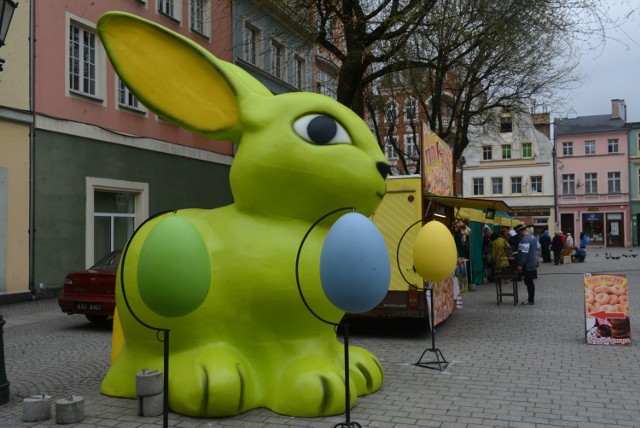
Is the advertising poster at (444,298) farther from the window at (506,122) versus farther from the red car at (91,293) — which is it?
the window at (506,122)

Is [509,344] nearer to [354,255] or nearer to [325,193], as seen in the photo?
[325,193]

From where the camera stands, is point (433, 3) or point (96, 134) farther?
point (96, 134)

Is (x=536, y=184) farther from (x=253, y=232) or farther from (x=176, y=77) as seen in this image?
(x=176, y=77)

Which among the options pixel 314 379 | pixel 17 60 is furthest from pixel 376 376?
pixel 17 60

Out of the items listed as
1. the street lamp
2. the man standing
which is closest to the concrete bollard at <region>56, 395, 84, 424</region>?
the street lamp

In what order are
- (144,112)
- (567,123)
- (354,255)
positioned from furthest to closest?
(567,123) < (144,112) < (354,255)

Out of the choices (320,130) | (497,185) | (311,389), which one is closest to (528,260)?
(320,130)

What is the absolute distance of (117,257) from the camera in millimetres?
10914

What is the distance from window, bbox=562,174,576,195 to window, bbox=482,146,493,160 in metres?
6.49

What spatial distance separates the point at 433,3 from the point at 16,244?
10944 mm

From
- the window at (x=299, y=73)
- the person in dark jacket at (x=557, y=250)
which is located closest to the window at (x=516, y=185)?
the person in dark jacket at (x=557, y=250)

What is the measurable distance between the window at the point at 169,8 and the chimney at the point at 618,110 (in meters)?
44.4

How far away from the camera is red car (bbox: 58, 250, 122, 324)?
10000 mm

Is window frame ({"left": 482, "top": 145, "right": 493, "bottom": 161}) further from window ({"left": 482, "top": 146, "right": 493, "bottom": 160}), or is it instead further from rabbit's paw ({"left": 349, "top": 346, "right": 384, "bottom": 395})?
rabbit's paw ({"left": 349, "top": 346, "right": 384, "bottom": 395})
